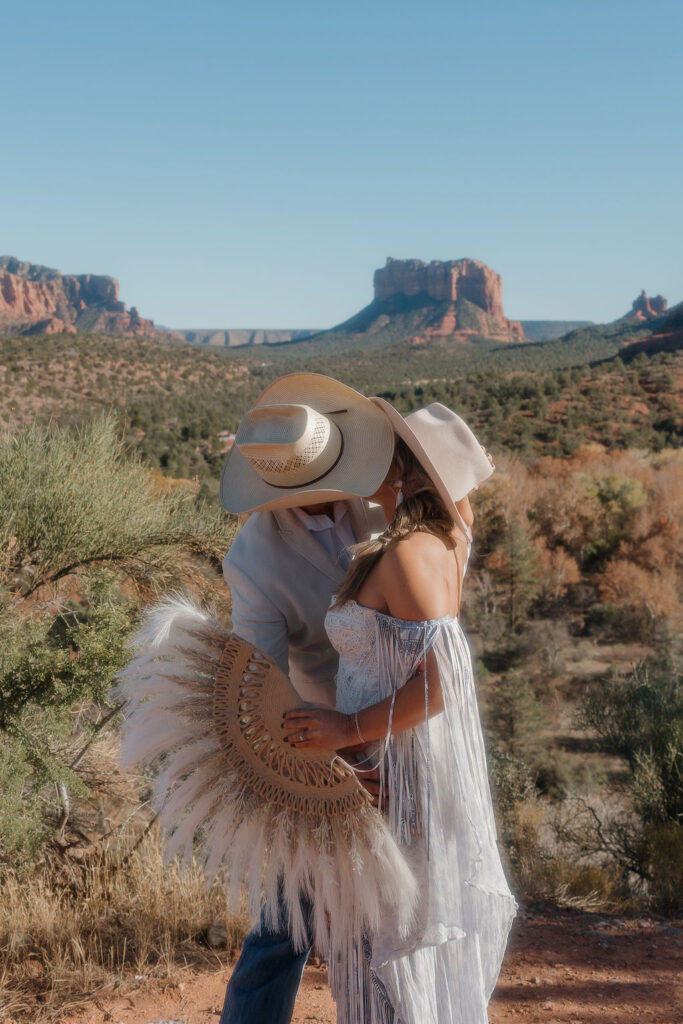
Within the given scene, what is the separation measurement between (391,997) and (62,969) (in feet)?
5.58

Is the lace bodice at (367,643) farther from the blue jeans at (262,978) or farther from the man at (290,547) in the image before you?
the blue jeans at (262,978)

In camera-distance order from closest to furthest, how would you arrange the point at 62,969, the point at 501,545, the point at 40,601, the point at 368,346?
the point at 62,969, the point at 40,601, the point at 501,545, the point at 368,346

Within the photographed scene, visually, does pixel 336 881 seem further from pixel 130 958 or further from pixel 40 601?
pixel 40 601

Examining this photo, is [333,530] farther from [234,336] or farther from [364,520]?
[234,336]

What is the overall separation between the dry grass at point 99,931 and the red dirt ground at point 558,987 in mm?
102

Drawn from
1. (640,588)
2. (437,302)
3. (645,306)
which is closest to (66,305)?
(437,302)

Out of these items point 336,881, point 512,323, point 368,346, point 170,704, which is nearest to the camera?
point 336,881

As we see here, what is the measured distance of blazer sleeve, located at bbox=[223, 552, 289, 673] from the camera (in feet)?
5.69

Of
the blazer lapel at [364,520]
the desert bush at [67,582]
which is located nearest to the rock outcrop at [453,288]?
the desert bush at [67,582]

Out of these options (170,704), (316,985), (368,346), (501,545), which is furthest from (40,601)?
(368,346)

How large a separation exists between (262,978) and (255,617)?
77 cm

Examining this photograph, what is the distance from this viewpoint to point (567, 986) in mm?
3170

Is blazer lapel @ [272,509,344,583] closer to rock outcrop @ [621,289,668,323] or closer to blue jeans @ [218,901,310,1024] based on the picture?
blue jeans @ [218,901,310,1024]

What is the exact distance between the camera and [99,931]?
10.2 ft
